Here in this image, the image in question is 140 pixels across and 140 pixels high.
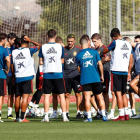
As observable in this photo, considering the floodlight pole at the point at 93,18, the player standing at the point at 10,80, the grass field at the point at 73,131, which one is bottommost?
the grass field at the point at 73,131

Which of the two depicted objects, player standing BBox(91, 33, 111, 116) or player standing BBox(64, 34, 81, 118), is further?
player standing BBox(64, 34, 81, 118)

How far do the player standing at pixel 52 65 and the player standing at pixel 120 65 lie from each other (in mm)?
1166

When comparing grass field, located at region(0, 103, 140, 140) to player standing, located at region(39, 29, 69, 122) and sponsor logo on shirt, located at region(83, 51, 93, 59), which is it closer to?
player standing, located at region(39, 29, 69, 122)

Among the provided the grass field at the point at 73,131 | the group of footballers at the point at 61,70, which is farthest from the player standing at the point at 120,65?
the grass field at the point at 73,131

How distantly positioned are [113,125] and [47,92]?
1.97 m

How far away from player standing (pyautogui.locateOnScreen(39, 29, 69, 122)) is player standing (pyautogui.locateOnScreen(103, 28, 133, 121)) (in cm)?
117

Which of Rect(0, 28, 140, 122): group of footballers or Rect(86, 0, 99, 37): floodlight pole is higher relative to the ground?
Rect(86, 0, 99, 37): floodlight pole

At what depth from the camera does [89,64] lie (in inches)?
426

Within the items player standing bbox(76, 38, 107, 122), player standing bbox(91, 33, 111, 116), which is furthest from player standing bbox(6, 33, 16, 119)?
player standing bbox(76, 38, 107, 122)

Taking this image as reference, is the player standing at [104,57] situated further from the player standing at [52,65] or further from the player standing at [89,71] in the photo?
A: the player standing at [52,65]

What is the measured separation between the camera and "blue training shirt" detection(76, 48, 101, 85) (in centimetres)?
1078

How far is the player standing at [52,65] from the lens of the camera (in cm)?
1090

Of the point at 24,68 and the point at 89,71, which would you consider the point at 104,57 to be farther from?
the point at 24,68

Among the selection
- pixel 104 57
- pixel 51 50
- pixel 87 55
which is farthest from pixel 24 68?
pixel 104 57
